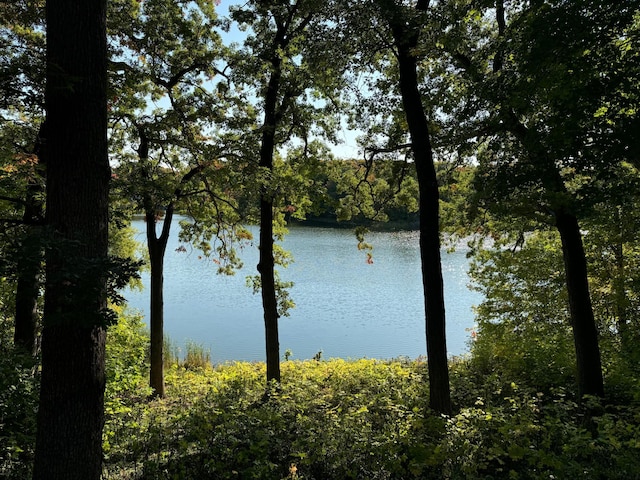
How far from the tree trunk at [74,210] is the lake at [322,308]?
6.52 meters

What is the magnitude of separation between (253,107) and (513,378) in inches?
272

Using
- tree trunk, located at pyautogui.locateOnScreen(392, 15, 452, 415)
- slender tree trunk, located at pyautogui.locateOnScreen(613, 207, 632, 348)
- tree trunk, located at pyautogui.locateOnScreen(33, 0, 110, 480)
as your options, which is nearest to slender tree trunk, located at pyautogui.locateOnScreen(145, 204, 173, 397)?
tree trunk, located at pyautogui.locateOnScreen(392, 15, 452, 415)

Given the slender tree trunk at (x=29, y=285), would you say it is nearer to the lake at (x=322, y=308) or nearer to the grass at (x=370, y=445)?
the grass at (x=370, y=445)

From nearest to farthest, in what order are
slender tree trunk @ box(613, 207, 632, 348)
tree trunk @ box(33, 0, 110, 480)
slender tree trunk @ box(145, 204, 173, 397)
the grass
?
1. tree trunk @ box(33, 0, 110, 480)
2. the grass
3. slender tree trunk @ box(613, 207, 632, 348)
4. slender tree trunk @ box(145, 204, 173, 397)

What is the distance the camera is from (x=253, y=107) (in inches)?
328

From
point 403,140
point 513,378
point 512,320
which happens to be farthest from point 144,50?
point 512,320

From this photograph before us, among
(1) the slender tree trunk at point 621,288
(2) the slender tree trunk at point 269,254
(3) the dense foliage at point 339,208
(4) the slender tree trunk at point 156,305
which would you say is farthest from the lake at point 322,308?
(1) the slender tree trunk at point 621,288

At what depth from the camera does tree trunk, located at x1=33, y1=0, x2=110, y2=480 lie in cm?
294

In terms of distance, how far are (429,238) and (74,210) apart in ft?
14.0

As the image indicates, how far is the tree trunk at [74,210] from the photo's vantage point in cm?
294

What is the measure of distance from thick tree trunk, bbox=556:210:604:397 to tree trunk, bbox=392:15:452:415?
2244 millimetres

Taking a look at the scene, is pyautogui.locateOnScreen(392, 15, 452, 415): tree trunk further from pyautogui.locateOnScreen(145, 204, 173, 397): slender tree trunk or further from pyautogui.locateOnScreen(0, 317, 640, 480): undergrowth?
pyautogui.locateOnScreen(145, 204, 173, 397): slender tree trunk

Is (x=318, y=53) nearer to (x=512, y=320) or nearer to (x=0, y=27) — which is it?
(x=0, y=27)

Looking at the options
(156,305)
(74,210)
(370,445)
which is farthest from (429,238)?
(156,305)
